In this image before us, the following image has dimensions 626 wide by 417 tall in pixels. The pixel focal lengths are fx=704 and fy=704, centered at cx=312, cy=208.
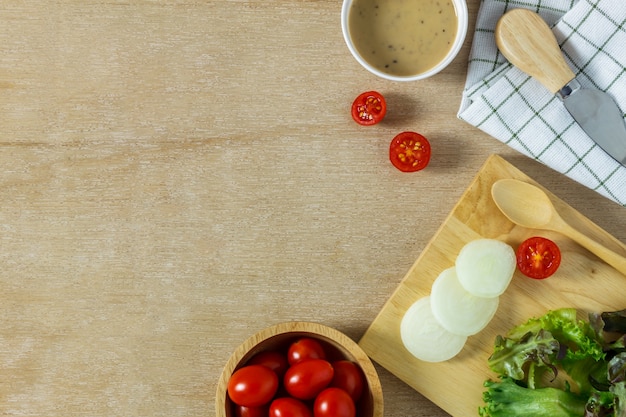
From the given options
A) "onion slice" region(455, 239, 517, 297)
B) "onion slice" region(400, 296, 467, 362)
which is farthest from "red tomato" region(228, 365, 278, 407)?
"onion slice" region(455, 239, 517, 297)

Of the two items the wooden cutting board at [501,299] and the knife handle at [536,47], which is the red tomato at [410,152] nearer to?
the wooden cutting board at [501,299]

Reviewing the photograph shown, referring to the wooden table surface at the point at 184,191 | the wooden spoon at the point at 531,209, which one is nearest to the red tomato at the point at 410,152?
the wooden table surface at the point at 184,191

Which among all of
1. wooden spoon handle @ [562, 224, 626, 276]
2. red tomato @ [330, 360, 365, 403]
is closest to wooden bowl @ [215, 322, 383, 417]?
red tomato @ [330, 360, 365, 403]

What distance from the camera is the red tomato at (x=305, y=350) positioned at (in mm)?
1259

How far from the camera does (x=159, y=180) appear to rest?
137 cm

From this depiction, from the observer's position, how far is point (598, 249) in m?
1.28

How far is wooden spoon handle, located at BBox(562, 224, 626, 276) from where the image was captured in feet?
4.19

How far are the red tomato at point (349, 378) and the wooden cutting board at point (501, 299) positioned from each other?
0.08m

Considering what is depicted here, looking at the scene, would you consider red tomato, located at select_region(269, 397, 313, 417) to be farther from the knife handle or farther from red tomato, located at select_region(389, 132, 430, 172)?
the knife handle

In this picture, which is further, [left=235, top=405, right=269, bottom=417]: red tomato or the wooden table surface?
the wooden table surface

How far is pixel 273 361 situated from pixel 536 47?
2.43ft

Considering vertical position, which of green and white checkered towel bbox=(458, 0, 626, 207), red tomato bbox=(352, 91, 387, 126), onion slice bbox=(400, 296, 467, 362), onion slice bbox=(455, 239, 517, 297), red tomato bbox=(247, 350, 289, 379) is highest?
green and white checkered towel bbox=(458, 0, 626, 207)

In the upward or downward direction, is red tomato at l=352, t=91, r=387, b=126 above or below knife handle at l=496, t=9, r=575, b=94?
below

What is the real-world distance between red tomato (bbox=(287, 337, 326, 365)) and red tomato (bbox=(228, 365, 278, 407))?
0.05m
